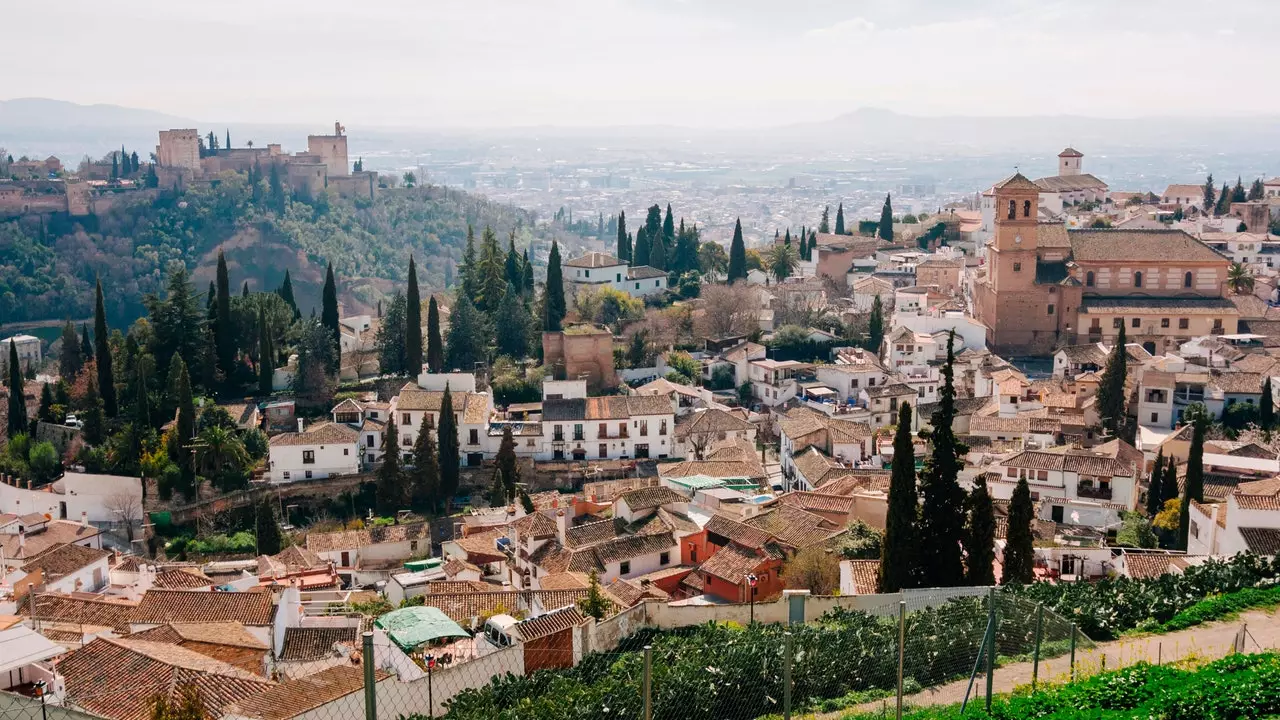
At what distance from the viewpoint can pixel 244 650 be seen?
46.1 ft

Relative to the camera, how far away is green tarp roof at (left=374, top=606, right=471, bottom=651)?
1184 centimetres

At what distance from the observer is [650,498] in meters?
22.7

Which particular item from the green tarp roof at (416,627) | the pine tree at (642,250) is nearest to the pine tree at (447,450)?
the green tarp roof at (416,627)

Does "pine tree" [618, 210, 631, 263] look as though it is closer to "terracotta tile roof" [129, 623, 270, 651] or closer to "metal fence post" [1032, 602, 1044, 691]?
"terracotta tile roof" [129, 623, 270, 651]

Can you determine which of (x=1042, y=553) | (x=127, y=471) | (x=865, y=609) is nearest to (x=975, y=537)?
(x=865, y=609)

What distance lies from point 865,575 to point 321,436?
665 inches

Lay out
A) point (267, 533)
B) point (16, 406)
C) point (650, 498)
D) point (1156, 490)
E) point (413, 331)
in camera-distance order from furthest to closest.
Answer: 1. point (413, 331)
2. point (16, 406)
3. point (267, 533)
4. point (1156, 490)
5. point (650, 498)

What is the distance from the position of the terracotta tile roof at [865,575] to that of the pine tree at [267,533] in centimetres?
1376

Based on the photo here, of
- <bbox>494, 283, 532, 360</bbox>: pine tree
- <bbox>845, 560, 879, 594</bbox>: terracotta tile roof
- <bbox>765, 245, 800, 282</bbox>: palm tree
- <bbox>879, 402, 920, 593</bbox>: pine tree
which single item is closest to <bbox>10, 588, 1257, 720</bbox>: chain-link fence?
<bbox>879, 402, 920, 593</bbox>: pine tree

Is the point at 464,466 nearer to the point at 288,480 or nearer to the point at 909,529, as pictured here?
the point at 288,480

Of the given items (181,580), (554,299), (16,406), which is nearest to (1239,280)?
(554,299)

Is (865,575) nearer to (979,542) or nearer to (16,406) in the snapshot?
(979,542)

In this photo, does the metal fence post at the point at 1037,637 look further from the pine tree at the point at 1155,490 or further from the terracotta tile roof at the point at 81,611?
the pine tree at the point at 1155,490

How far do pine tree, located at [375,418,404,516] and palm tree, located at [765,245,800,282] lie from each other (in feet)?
69.4
